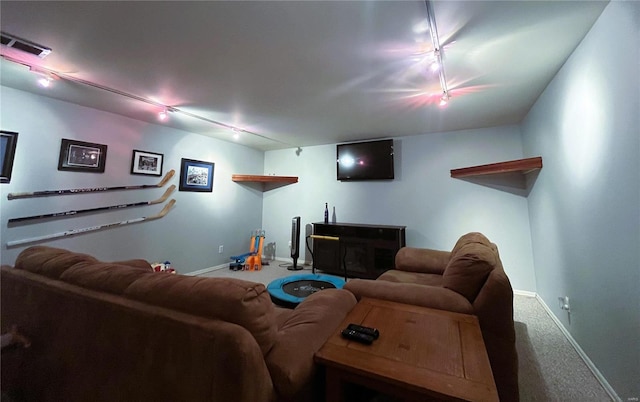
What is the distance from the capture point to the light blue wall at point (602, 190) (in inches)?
52.6

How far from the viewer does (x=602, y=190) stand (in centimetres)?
160

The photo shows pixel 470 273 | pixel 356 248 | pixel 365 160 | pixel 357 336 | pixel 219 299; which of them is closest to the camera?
pixel 219 299

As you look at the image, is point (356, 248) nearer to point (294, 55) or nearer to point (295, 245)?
point (295, 245)

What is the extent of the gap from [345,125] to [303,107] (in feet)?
2.98

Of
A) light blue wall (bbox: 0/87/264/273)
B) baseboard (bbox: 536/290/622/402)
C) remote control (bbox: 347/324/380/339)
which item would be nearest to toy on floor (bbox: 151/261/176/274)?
light blue wall (bbox: 0/87/264/273)

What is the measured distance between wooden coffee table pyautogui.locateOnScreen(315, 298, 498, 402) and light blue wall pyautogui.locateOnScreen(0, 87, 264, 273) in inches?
139

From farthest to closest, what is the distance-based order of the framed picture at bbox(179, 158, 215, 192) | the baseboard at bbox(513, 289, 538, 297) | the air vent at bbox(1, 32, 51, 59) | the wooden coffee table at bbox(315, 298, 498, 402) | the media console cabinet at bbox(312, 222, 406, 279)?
the framed picture at bbox(179, 158, 215, 192) → the media console cabinet at bbox(312, 222, 406, 279) → the baseboard at bbox(513, 289, 538, 297) → the air vent at bbox(1, 32, 51, 59) → the wooden coffee table at bbox(315, 298, 498, 402)

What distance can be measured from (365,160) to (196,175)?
3.02 meters

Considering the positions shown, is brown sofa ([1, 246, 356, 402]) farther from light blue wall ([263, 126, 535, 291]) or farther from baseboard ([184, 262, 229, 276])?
light blue wall ([263, 126, 535, 291])

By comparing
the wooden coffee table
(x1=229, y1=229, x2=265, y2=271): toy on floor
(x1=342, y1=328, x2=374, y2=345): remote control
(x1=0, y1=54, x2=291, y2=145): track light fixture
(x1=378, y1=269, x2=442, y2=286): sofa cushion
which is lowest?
(x1=229, y1=229, x2=265, y2=271): toy on floor

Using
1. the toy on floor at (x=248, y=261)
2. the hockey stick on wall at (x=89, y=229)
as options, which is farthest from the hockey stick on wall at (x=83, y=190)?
the toy on floor at (x=248, y=261)

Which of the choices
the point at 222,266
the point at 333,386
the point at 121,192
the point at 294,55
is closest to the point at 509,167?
the point at 294,55

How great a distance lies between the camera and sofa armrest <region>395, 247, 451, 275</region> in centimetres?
270

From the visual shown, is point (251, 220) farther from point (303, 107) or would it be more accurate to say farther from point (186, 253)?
point (303, 107)
